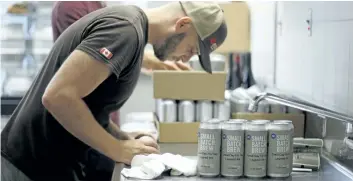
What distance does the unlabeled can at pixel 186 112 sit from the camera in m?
2.36

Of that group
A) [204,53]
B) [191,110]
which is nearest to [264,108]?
[191,110]

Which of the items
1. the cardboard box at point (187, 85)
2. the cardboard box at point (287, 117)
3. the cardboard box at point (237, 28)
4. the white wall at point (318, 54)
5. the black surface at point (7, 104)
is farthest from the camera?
the black surface at point (7, 104)

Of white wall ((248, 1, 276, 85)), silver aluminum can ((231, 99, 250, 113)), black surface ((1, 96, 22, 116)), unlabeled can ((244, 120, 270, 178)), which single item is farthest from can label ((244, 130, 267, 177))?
black surface ((1, 96, 22, 116))

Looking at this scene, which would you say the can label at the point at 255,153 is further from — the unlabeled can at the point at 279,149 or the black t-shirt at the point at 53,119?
the black t-shirt at the point at 53,119

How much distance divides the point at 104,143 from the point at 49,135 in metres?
0.27

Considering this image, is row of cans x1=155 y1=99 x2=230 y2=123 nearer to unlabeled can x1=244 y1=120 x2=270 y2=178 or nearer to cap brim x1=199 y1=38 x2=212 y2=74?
cap brim x1=199 y1=38 x2=212 y2=74

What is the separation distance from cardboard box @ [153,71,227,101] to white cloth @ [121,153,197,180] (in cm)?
71

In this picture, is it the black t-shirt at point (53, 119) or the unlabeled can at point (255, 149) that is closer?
the unlabeled can at point (255, 149)

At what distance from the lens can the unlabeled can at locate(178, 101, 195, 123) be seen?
7.75 ft

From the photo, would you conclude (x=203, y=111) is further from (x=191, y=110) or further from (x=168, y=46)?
(x=168, y=46)

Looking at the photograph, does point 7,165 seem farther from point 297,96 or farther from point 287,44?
point 287,44

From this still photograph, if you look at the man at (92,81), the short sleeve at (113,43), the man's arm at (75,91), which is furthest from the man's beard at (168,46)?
the man's arm at (75,91)

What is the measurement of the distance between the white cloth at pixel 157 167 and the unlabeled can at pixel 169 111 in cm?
62

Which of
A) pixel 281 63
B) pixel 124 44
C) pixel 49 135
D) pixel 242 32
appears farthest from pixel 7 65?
pixel 124 44
